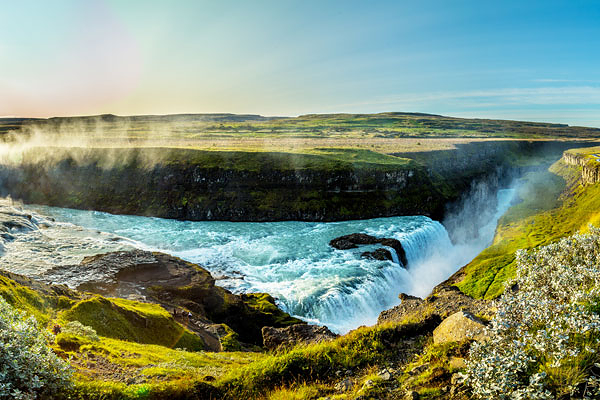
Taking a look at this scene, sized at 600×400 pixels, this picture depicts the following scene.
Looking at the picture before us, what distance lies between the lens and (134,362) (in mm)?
10320

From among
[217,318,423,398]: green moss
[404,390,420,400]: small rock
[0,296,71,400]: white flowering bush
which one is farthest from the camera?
[217,318,423,398]: green moss

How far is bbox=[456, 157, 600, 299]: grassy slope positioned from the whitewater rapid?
19.1 feet

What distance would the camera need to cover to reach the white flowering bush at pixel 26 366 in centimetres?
630

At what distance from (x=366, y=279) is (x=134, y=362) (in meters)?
25.5

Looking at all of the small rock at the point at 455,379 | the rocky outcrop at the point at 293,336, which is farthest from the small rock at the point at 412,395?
the rocky outcrop at the point at 293,336

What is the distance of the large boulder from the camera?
10.1 metres

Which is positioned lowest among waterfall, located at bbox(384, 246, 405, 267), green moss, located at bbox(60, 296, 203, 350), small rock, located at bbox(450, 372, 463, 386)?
waterfall, located at bbox(384, 246, 405, 267)

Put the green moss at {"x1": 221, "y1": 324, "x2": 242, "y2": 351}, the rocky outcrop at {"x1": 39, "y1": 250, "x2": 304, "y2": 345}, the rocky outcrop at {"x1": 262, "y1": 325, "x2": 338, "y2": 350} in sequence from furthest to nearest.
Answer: the rocky outcrop at {"x1": 39, "y1": 250, "x2": 304, "y2": 345}, the green moss at {"x1": 221, "y1": 324, "x2": 242, "y2": 351}, the rocky outcrop at {"x1": 262, "y1": 325, "x2": 338, "y2": 350}

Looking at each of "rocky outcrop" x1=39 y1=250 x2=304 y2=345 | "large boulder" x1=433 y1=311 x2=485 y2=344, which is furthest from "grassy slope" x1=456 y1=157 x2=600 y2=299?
"rocky outcrop" x1=39 y1=250 x2=304 y2=345

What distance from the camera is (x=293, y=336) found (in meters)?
17.5

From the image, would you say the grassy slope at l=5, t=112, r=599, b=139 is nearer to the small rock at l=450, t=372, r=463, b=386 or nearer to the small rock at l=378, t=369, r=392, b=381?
the small rock at l=378, t=369, r=392, b=381

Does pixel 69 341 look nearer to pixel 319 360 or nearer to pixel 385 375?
pixel 319 360

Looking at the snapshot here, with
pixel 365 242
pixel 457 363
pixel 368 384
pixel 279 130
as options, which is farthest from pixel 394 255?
pixel 279 130

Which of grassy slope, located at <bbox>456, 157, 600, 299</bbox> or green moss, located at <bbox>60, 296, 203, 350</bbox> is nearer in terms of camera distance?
green moss, located at <bbox>60, 296, 203, 350</bbox>
